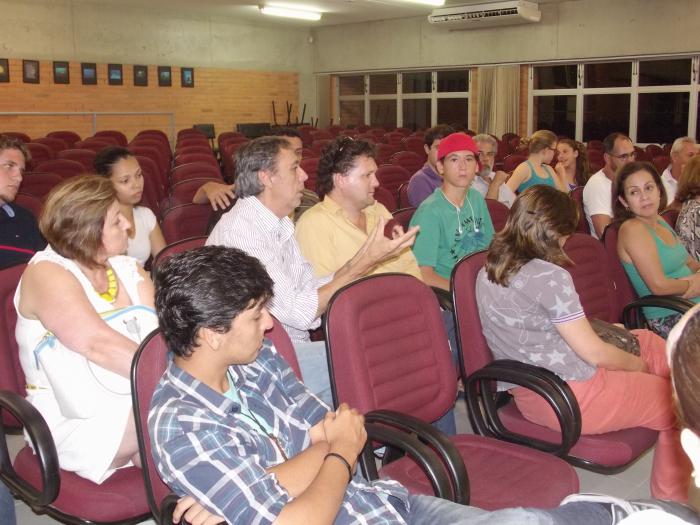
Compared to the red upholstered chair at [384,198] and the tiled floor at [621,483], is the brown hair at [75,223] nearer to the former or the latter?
the tiled floor at [621,483]

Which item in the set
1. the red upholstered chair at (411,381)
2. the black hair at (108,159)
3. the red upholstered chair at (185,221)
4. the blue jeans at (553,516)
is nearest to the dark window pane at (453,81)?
the red upholstered chair at (185,221)

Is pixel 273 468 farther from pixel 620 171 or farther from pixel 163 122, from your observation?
pixel 163 122

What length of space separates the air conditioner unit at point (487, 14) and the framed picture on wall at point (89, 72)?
A: 21.9ft

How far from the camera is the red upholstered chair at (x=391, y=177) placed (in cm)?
600

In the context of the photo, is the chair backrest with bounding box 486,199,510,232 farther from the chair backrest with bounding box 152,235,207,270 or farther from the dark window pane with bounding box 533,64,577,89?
the dark window pane with bounding box 533,64,577,89

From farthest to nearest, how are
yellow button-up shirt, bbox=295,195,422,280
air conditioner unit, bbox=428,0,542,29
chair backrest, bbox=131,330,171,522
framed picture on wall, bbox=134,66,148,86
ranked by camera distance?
framed picture on wall, bbox=134,66,148,86
air conditioner unit, bbox=428,0,542,29
yellow button-up shirt, bbox=295,195,422,280
chair backrest, bbox=131,330,171,522

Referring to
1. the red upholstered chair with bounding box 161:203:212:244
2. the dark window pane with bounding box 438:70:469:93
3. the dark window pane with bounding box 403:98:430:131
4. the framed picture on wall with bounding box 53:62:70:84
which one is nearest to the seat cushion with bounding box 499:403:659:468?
the red upholstered chair with bounding box 161:203:212:244

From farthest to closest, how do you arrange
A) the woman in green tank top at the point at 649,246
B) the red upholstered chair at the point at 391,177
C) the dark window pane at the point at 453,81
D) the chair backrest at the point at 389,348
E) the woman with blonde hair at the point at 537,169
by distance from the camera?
the dark window pane at the point at 453,81 → the red upholstered chair at the point at 391,177 → the woman with blonde hair at the point at 537,169 → the woman in green tank top at the point at 649,246 → the chair backrest at the point at 389,348

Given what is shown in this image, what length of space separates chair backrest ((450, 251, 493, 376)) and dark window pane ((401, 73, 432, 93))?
551 inches

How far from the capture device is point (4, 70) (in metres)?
12.5

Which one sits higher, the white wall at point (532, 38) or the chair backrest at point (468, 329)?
the white wall at point (532, 38)

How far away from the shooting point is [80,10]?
13.5m

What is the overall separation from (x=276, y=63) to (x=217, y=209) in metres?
13.9

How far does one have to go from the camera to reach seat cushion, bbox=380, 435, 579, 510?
1971mm
